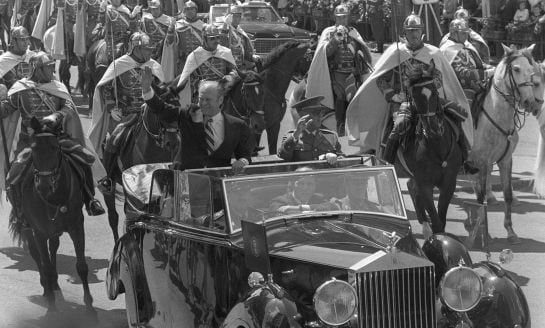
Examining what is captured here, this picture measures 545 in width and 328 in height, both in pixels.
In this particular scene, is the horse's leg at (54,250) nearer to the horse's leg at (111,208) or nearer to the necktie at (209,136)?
the horse's leg at (111,208)

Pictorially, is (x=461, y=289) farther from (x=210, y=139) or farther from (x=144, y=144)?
(x=144, y=144)

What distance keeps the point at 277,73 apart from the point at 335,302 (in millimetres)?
12613

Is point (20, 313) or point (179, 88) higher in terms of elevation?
point (179, 88)

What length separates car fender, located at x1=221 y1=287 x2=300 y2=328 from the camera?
8312 millimetres

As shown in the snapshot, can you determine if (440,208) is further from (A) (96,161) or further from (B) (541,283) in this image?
(A) (96,161)

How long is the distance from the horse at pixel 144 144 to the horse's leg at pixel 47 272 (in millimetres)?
1980

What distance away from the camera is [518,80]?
16312 millimetres

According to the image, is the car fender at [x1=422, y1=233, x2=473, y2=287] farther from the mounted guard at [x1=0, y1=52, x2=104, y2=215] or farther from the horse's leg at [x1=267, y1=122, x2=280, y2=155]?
the horse's leg at [x1=267, y1=122, x2=280, y2=155]

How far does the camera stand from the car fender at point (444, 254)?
31.3ft

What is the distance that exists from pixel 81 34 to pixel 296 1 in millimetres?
10830

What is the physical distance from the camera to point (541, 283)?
13.3 m

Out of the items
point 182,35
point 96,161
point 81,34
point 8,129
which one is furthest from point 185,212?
point 81,34

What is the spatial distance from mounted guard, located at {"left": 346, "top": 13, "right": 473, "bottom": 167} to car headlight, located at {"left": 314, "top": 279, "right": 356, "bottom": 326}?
6339 mm

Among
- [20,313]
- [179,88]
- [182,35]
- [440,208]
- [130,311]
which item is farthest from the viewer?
[182,35]
